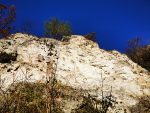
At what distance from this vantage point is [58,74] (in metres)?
7.84

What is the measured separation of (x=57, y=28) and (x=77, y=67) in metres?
25.4

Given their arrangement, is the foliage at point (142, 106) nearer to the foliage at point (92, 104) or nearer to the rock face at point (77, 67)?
the rock face at point (77, 67)

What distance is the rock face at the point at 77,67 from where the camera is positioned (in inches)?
292

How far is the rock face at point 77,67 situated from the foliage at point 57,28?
908 inches

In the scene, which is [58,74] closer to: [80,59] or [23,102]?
[80,59]

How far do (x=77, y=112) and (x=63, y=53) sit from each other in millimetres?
2845

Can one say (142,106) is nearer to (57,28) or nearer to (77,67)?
(77,67)

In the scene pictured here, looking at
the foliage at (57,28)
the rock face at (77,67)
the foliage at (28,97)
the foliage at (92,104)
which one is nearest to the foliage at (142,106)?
the rock face at (77,67)

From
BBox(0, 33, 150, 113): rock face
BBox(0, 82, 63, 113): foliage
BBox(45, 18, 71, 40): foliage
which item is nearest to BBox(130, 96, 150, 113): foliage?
BBox(0, 33, 150, 113): rock face

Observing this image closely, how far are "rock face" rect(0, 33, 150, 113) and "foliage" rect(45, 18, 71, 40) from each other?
2307 centimetres

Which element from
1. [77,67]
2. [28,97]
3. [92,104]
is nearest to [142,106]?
[92,104]

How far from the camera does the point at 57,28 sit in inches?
1314

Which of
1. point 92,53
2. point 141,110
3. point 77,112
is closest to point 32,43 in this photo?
point 92,53

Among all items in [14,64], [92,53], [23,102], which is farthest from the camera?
[92,53]
